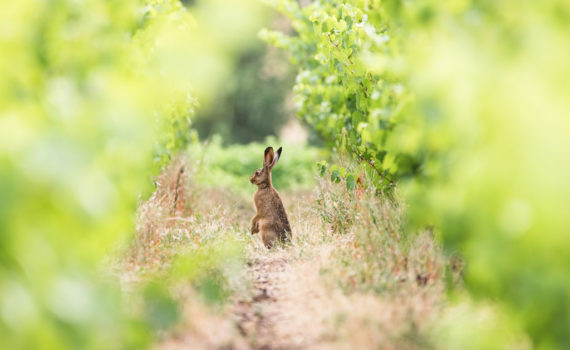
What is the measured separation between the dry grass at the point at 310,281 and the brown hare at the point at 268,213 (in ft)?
0.53

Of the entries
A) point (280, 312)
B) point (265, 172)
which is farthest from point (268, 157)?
point (280, 312)

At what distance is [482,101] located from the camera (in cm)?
210

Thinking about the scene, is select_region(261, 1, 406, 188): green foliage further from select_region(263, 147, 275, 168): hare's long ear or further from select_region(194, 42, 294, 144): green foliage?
select_region(194, 42, 294, 144): green foliage

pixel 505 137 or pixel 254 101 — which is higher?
pixel 254 101

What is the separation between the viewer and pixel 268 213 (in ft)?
19.0

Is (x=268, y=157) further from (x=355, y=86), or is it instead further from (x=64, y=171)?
(x=64, y=171)

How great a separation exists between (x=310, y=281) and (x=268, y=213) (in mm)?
1870

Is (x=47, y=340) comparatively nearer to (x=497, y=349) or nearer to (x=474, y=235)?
(x=474, y=235)

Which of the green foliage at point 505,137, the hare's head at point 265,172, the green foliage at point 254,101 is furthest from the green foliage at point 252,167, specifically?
the green foliage at point 505,137

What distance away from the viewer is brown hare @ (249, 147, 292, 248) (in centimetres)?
567

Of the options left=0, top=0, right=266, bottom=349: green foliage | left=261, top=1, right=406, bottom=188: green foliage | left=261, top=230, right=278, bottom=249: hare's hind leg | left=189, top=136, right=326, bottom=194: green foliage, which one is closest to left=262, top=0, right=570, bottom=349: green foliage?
left=261, top=1, right=406, bottom=188: green foliage

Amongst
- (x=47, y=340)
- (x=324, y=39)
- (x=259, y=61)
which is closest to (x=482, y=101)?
(x=47, y=340)

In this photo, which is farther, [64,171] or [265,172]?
[265,172]

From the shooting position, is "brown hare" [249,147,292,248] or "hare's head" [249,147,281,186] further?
"hare's head" [249,147,281,186]
